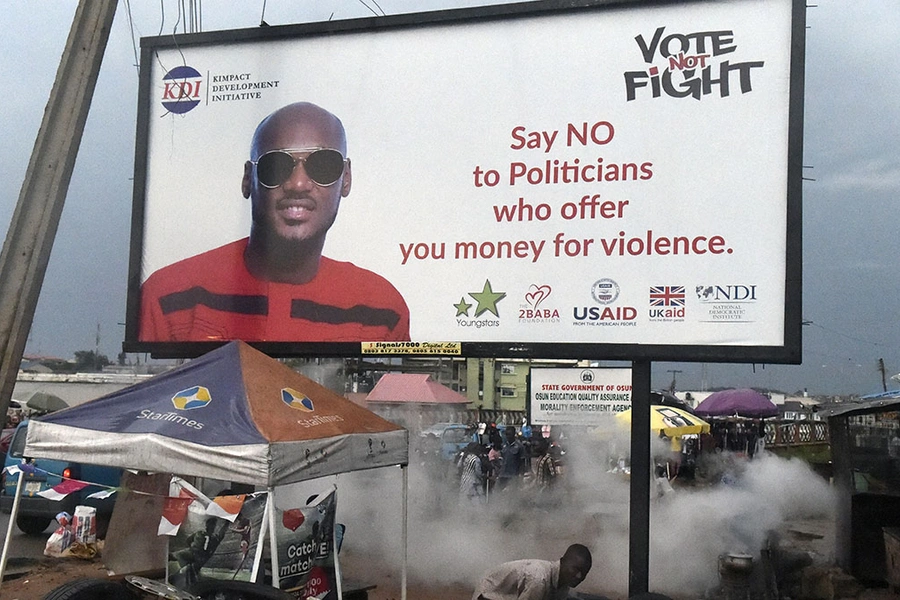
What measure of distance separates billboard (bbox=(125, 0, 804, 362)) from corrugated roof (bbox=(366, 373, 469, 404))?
13.7 m

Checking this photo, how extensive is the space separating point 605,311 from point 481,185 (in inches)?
65.0

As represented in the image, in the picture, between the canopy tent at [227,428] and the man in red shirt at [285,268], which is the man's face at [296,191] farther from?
the canopy tent at [227,428]

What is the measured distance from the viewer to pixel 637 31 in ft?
25.3

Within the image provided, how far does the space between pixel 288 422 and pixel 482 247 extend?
8.84 feet

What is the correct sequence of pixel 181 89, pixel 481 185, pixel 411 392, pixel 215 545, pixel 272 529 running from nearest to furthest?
pixel 272 529
pixel 215 545
pixel 481 185
pixel 181 89
pixel 411 392

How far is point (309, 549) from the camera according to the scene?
21.6 feet

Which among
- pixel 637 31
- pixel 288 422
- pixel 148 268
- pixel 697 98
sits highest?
pixel 637 31

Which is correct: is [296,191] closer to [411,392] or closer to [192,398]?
[192,398]

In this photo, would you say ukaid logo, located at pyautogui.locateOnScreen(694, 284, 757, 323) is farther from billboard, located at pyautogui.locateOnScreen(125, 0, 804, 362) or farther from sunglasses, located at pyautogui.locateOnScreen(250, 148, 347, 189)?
sunglasses, located at pyautogui.locateOnScreen(250, 148, 347, 189)

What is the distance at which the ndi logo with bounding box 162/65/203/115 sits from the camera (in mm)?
9219

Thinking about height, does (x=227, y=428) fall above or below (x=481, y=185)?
below

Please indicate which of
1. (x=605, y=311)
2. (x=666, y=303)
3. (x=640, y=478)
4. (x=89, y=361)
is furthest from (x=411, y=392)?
(x=89, y=361)

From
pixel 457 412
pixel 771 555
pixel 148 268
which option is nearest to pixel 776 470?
pixel 771 555

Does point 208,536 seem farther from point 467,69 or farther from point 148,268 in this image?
point 467,69
